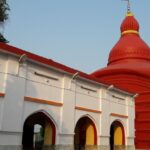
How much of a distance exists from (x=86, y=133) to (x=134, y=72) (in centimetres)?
994

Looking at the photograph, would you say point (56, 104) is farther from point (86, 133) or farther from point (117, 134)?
point (117, 134)

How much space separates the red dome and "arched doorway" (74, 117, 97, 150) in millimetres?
13226

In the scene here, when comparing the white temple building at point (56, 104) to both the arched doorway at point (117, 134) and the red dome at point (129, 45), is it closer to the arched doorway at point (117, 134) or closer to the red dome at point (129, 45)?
the arched doorway at point (117, 134)

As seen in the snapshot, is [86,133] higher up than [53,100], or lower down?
lower down

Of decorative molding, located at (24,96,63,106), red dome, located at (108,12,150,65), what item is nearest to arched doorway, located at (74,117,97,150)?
decorative molding, located at (24,96,63,106)

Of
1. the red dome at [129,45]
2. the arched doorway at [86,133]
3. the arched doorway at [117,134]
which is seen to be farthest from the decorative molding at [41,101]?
the red dome at [129,45]

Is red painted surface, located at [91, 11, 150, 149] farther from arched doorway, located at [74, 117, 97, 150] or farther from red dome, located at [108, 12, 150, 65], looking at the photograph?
arched doorway, located at [74, 117, 97, 150]

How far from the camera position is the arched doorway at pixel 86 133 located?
48.0 ft

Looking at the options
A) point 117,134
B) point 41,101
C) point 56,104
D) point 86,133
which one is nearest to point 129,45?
point 117,134

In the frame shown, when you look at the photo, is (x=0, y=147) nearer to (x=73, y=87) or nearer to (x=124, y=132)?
→ (x=73, y=87)

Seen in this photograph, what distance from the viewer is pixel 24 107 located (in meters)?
10.7

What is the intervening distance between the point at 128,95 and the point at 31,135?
6.73m

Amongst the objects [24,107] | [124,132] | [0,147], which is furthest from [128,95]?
[0,147]

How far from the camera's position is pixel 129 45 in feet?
94.0
